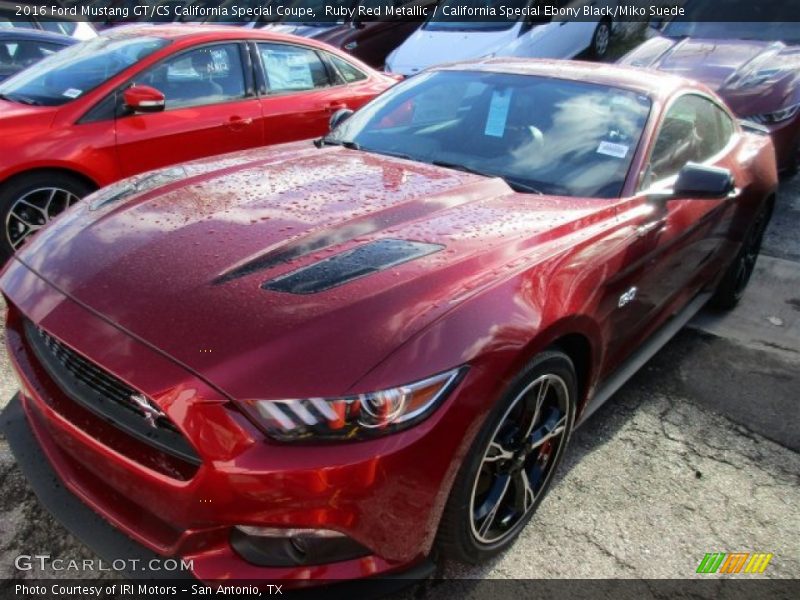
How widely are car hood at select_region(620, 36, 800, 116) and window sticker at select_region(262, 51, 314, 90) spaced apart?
336 cm

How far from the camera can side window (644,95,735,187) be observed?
9.46 feet

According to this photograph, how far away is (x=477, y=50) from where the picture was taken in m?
7.92

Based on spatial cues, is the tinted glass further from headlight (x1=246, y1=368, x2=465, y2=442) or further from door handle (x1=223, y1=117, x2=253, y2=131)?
headlight (x1=246, y1=368, x2=465, y2=442)

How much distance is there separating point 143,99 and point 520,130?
245cm

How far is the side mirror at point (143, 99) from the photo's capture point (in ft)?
13.0

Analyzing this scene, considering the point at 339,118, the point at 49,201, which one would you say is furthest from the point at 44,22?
the point at 339,118

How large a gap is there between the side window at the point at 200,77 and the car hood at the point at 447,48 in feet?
12.0

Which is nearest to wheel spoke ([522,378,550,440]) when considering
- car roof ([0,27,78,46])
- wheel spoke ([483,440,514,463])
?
wheel spoke ([483,440,514,463])

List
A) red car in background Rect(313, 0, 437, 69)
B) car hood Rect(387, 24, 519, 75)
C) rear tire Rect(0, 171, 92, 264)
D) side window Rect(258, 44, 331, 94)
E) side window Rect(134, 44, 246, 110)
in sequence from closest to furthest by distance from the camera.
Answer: rear tire Rect(0, 171, 92, 264) → side window Rect(134, 44, 246, 110) → side window Rect(258, 44, 331, 94) → car hood Rect(387, 24, 519, 75) → red car in background Rect(313, 0, 437, 69)

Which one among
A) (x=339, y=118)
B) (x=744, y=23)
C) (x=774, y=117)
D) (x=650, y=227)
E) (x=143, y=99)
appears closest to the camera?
(x=650, y=227)

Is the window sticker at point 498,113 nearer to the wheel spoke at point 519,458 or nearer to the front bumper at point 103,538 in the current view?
the wheel spoke at point 519,458

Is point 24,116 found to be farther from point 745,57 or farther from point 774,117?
point 745,57

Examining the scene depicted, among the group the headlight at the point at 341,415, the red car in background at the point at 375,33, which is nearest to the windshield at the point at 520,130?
the headlight at the point at 341,415

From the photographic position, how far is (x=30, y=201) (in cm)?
385
